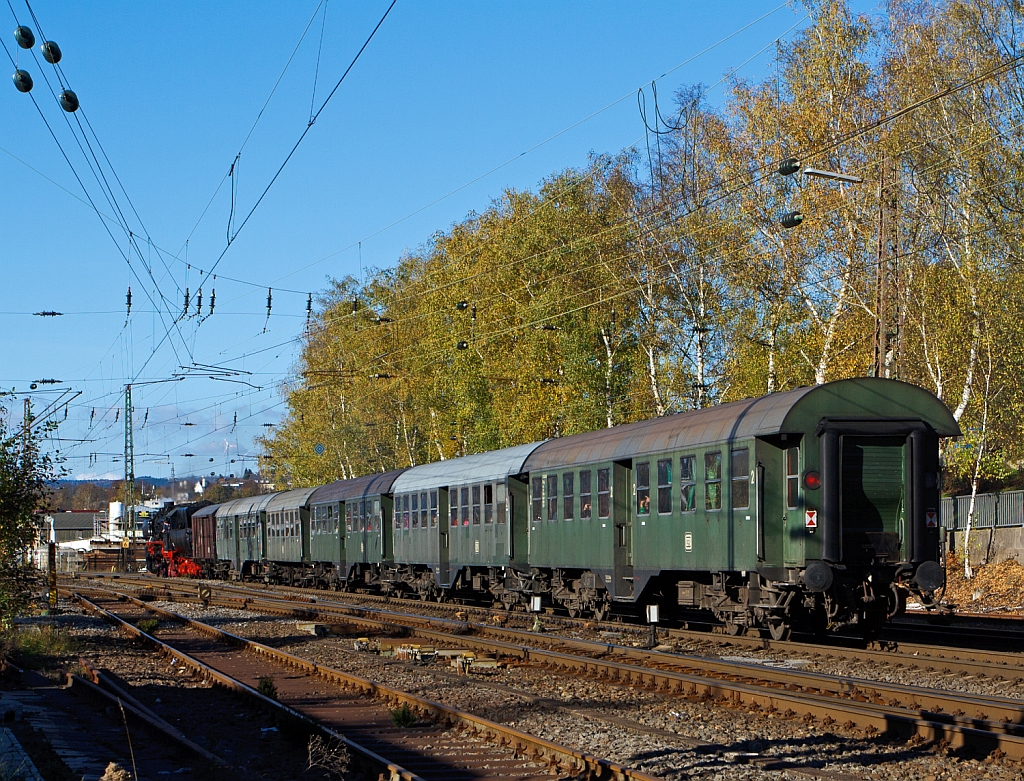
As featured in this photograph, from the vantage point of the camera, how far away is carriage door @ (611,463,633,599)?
1981 cm

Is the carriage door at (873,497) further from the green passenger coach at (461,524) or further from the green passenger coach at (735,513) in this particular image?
the green passenger coach at (461,524)

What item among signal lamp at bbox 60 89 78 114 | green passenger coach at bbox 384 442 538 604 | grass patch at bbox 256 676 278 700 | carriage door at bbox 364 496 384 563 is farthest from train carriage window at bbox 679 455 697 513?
carriage door at bbox 364 496 384 563

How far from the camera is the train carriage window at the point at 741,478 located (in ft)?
52.5

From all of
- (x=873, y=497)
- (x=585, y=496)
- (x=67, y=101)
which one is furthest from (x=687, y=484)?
(x=67, y=101)

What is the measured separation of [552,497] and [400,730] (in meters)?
11.6

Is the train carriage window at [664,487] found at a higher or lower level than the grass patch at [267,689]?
higher

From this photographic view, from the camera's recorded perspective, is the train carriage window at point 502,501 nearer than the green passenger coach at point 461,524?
No

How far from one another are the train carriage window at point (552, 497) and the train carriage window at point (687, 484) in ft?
15.7

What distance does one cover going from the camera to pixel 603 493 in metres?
20.4

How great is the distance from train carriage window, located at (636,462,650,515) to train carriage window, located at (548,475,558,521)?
333 cm

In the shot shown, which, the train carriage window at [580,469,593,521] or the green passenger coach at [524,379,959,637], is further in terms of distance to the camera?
the train carriage window at [580,469,593,521]

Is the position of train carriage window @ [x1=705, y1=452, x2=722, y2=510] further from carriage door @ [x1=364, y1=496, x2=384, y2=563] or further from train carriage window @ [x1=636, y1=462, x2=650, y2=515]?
carriage door @ [x1=364, y1=496, x2=384, y2=563]

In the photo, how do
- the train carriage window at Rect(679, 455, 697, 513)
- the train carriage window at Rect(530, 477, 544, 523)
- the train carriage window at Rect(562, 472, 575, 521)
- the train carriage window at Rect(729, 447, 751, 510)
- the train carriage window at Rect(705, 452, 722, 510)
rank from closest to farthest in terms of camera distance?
the train carriage window at Rect(729, 447, 751, 510), the train carriage window at Rect(705, 452, 722, 510), the train carriage window at Rect(679, 455, 697, 513), the train carriage window at Rect(562, 472, 575, 521), the train carriage window at Rect(530, 477, 544, 523)

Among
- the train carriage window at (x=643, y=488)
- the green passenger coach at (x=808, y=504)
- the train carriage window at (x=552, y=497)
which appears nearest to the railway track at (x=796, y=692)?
the green passenger coach at (x=808, y=504)
